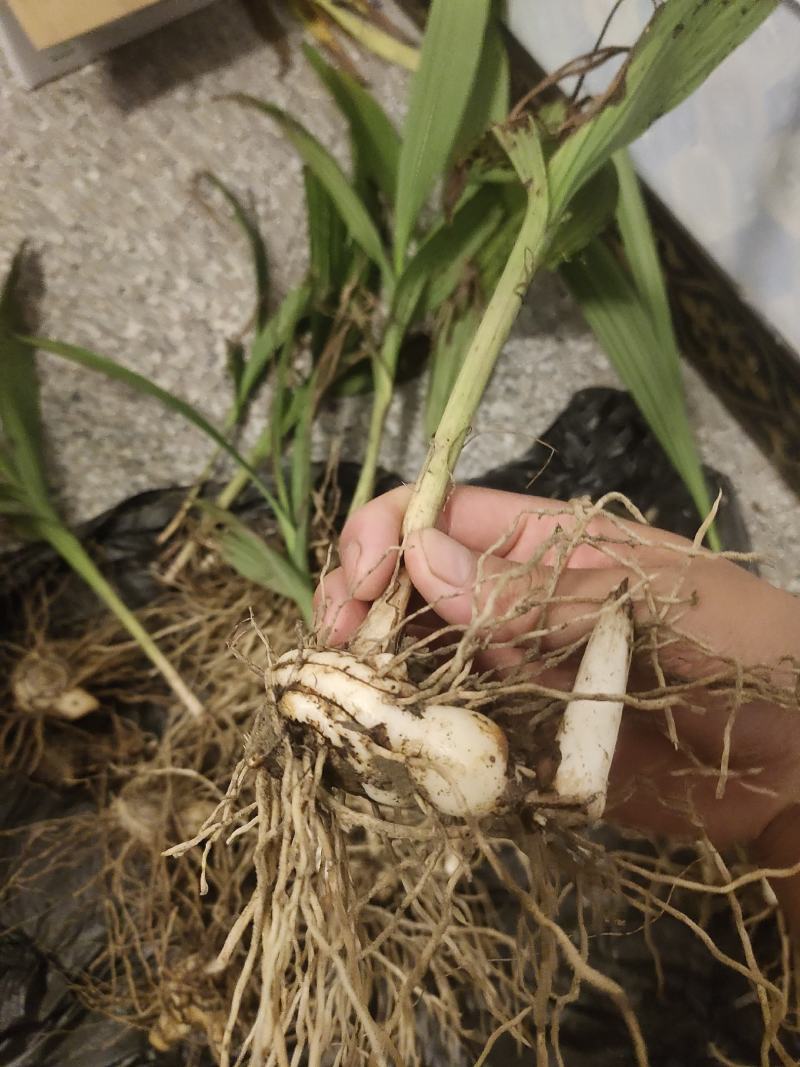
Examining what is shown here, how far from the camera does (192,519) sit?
1.01 meters

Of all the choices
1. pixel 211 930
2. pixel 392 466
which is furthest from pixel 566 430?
pixel 211 930

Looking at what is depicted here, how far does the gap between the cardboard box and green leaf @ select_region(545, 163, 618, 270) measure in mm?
720

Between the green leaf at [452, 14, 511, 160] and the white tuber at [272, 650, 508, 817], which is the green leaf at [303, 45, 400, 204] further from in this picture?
the white tuber at [272, 650, 508, 817]

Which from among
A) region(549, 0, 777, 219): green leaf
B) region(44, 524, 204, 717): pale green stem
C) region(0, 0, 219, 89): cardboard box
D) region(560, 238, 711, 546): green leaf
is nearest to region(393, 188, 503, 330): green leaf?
region(560, 238, 711, 546): green leaf

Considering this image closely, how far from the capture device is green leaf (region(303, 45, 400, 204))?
849 millimetres

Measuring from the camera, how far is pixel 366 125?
894 millimetres

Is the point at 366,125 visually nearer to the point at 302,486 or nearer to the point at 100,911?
the point at 302,486

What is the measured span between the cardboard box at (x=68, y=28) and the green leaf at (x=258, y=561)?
678 mm

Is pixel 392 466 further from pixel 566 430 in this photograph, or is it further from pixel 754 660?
pixel 754 660

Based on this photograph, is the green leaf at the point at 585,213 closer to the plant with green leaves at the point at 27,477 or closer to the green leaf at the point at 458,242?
the green leaf at the point at 458,242

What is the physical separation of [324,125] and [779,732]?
103 centimetres

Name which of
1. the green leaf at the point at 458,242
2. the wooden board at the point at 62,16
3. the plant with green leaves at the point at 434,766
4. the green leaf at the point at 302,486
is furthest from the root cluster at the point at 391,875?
the wooden board at the point at 62,16

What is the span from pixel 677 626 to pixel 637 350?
1.37 feet

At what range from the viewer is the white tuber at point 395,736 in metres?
0.49
